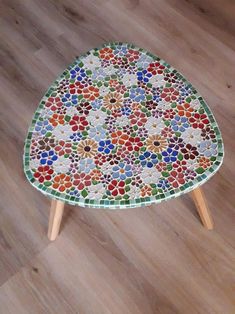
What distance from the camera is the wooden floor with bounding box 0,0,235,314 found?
44.8 inches

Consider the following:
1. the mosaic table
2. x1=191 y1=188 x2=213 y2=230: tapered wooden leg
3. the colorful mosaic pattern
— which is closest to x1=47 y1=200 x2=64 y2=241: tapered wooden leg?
the mosaic table

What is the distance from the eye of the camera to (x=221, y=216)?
125cm

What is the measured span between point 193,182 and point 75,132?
321mm

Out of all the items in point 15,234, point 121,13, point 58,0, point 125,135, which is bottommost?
point 15,234

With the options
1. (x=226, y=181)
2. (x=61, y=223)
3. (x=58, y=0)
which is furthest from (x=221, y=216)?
(x=58, y=0)

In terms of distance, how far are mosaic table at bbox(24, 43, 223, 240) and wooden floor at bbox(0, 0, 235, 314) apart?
4.3 inches

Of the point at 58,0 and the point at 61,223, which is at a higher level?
the point at 58,0

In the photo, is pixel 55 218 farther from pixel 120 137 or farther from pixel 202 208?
pixel 202 208

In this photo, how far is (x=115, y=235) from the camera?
1229 millimetres

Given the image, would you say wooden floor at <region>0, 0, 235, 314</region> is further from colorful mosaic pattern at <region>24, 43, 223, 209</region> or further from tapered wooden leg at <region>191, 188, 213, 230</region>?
colorful mosaic pattern at <region>24, 43, 223, 209</region>

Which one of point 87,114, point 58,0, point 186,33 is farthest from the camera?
point 58,0

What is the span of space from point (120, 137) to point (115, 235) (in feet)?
1.14

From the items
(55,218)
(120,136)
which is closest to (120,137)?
(120,136)

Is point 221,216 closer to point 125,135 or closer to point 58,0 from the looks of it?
point 125,135
